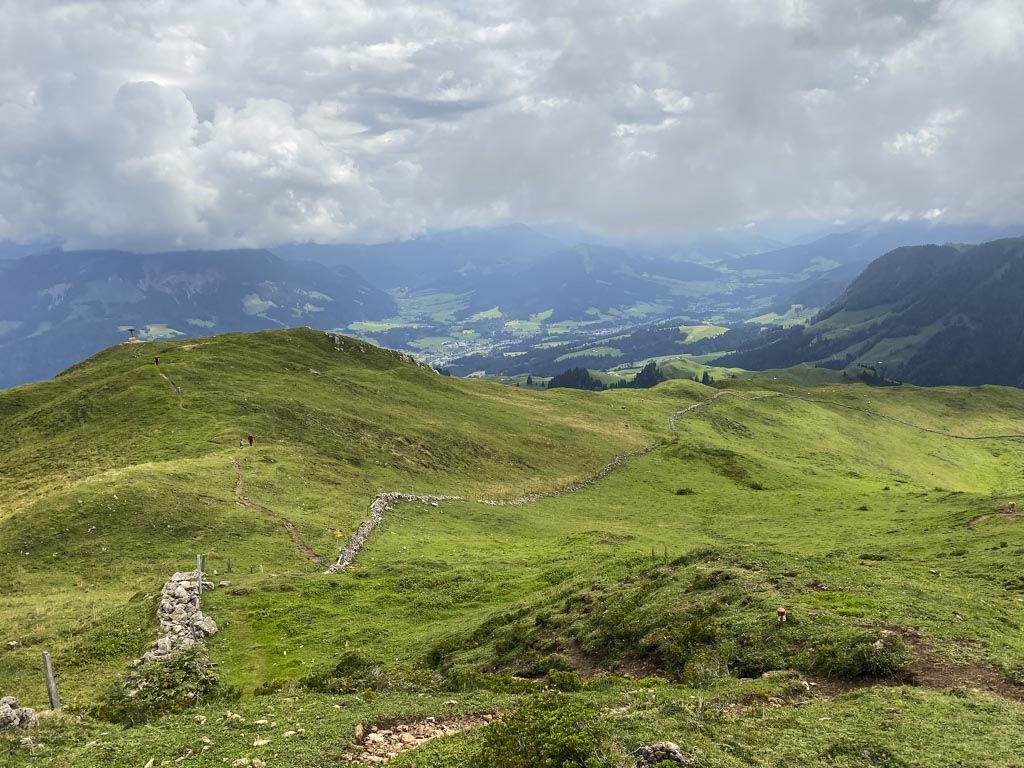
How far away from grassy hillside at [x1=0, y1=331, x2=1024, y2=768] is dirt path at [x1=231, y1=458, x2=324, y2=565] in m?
0.75

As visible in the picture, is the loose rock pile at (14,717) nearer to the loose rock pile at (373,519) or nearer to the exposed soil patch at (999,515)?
the loose rock pile at (373,519)

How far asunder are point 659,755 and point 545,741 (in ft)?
9.38

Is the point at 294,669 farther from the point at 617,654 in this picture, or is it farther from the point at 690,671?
the point at 690,671

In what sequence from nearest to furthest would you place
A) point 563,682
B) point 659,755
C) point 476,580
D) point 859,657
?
point 659,755
point 859,657
point 563,682
point 476,580

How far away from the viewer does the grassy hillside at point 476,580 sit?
19.3 m

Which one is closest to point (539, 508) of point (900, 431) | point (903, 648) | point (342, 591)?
point (342, 591)

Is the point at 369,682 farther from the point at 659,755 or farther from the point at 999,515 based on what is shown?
the point at 999,515

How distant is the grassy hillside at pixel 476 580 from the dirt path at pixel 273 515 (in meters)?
0.75

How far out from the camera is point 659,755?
1454 cm

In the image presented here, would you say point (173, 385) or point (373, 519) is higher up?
point (173, 385)

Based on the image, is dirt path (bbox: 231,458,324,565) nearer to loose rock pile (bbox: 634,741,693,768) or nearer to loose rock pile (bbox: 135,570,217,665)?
loose rock pile (bbox: 135,570,217,665)

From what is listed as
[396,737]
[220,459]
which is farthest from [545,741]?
[220,459]

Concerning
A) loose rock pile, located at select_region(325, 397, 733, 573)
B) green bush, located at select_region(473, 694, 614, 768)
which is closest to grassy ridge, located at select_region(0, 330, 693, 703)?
loose rock pile, located at select_region(325, 397, 733, 573)

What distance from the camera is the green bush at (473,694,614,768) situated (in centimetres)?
1462
